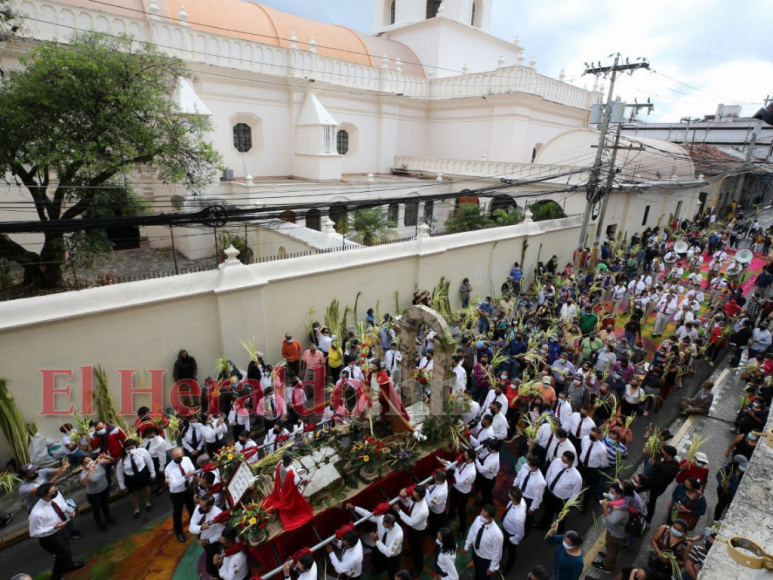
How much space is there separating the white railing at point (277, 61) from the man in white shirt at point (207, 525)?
13.1 m

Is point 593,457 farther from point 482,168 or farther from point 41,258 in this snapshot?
point 482,168

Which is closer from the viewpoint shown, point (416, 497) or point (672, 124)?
point (416, 497)

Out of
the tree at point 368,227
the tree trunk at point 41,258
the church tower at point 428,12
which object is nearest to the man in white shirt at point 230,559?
the tree trunk at point 41,258

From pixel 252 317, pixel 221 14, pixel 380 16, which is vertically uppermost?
pixel 380 16

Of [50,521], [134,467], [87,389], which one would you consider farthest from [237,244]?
[50,521]

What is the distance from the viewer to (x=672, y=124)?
144 feet

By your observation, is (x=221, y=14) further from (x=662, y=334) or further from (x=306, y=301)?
(x=662, y=334)

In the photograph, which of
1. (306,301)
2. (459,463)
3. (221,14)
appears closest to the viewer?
(459,463)

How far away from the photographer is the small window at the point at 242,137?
65.0ft

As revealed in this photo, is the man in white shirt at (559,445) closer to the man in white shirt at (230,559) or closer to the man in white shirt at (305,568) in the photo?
the man in white shirt at (305,568)

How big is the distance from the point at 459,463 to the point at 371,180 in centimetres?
1639

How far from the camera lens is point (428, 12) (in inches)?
1104

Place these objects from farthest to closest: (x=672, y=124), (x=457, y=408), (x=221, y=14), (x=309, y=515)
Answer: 1. (x=672, y=124)
2. (x=221, y=14)
3. (x=457, y=408)
4. (x=309, y=515)

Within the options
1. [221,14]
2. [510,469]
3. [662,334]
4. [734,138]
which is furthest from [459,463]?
[734,138]
